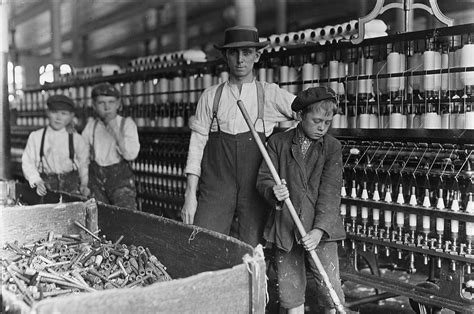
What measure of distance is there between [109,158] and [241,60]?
2.06 meters

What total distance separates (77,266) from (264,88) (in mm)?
1486

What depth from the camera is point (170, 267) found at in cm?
289

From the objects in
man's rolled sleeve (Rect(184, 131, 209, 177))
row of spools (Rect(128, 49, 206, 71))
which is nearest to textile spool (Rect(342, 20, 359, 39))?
man's rolled sleeve (Rect(184, 131, 209, 177))

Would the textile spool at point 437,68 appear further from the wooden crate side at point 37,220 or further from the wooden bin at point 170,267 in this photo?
the wooden crate side at point 37,220

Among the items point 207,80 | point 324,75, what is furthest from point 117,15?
point 324,75

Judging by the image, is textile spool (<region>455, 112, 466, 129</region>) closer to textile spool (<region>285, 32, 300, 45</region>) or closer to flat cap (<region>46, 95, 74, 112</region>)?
textile spool (<region>285, 32, 300, 45</region>)

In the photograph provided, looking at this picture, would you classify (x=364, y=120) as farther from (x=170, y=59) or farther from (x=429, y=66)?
(x=170, y=59)

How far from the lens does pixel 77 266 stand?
279 cm

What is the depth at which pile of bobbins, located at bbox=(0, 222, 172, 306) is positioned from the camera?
247 centimetres

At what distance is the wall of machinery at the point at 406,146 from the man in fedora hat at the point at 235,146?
2.88 feet

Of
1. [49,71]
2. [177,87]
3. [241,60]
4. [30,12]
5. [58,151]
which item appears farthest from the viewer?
[30,12]

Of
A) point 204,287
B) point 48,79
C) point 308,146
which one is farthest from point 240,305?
point 48,79

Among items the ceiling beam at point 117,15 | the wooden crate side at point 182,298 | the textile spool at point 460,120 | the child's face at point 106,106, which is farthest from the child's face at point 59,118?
the ceiling beam at point 117,15

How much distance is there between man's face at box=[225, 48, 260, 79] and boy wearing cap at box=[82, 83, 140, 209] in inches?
66.8
